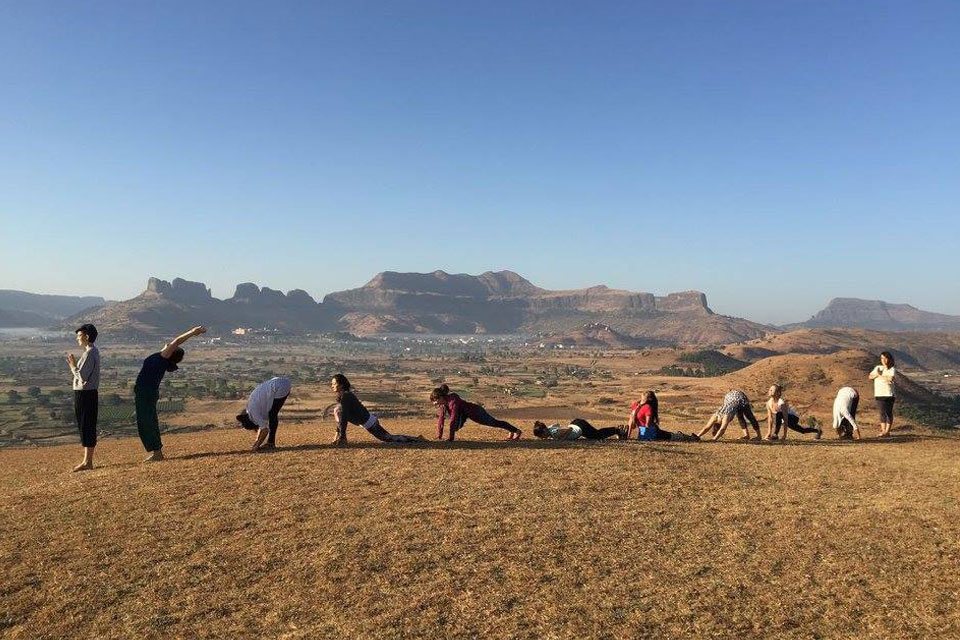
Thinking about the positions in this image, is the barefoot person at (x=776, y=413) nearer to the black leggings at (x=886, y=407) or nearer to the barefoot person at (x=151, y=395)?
the black leggings at (x=886, y=407)

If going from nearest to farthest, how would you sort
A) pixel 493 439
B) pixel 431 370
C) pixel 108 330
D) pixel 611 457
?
pixel 611 457 < pixel 493 439 < pixel 431 370 < pixel 108 330

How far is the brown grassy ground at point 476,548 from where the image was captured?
17.6 feet

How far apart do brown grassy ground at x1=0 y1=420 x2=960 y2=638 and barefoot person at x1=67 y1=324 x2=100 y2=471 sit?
0.60 meters

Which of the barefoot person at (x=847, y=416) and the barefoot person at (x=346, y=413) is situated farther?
the barefoot person at (x=847, y=416)

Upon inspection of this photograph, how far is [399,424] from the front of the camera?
1992cm

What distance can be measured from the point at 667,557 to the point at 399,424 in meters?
14.1

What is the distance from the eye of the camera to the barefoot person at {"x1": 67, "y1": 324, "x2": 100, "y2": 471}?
Result: 10695 millimetres

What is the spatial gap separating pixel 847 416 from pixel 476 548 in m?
13.0

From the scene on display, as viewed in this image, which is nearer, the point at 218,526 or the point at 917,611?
the point at 917,611

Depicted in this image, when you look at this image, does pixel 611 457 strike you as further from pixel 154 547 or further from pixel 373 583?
pixel 154 547

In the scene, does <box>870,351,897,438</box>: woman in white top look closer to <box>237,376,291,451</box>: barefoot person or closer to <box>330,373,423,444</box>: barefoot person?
<box>330,373,423,444</box>: barefoot person

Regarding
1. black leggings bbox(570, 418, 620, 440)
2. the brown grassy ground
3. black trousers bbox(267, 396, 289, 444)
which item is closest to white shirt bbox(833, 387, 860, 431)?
the brown grassy ground

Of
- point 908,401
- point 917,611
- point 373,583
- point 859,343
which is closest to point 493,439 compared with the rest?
point 373,583

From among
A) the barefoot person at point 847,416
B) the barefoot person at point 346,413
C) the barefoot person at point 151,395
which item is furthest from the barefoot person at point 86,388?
the barefoot person at point 847,416
